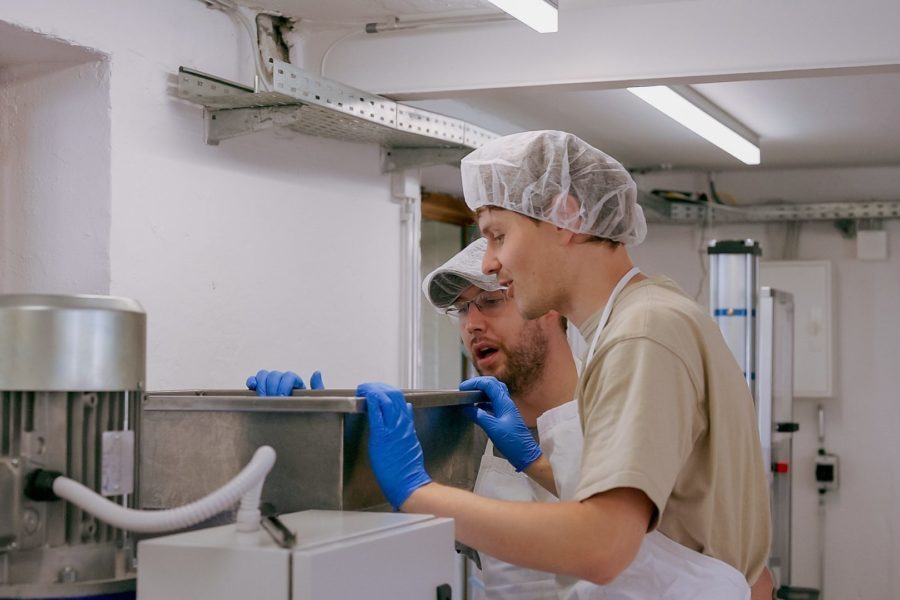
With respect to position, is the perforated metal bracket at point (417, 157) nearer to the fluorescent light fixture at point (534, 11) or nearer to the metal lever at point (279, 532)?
the fluorescent light fixture at point (534, 11)

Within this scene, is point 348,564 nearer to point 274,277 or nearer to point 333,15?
point 274,277

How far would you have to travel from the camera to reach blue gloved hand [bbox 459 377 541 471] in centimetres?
201

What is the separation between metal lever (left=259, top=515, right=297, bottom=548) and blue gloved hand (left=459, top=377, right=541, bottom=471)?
81 cm

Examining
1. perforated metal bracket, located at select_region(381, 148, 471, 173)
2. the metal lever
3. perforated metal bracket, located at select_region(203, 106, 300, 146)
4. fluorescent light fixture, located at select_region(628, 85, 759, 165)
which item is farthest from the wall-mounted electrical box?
the metal lever

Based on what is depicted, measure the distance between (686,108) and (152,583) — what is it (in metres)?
3.38

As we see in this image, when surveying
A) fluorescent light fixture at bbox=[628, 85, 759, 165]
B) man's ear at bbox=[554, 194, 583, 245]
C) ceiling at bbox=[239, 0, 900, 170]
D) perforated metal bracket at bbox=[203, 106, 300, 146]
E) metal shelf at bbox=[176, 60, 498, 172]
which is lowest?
man's ear at bbox=[554, 194, 583, 245]

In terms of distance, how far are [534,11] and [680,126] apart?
7.90ft

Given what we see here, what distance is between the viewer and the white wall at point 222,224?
2645 mm

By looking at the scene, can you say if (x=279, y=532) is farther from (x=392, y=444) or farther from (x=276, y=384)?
(x=276, y=384)

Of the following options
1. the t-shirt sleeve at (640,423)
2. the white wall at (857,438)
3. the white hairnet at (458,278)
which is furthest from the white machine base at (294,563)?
the white wall at (857,438)

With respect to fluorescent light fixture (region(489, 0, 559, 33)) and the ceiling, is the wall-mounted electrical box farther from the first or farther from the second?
fluorescent light fixture (region(489, 0, 559, 33))

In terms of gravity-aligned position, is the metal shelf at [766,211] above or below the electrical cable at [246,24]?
below

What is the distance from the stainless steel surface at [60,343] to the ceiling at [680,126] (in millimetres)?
2134

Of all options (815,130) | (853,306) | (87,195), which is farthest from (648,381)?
(853,306)
